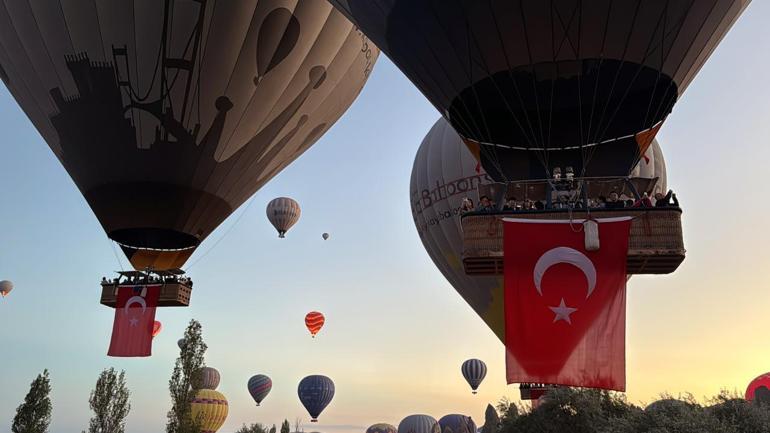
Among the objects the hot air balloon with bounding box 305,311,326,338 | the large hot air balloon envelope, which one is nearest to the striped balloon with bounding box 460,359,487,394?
the hot air balloon with bounding box 305,311,326,338

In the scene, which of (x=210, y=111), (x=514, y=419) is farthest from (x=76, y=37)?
(x=514, y=419)

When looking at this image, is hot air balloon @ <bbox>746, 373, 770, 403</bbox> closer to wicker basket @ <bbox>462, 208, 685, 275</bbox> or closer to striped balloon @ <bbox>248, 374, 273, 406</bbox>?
wicker basket @ <bbox>462, 208, 685, 275</bbox>

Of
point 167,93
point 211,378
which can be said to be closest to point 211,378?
point 211,378

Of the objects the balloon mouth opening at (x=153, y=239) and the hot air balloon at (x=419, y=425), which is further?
the hot air balloon at (x=419, y=425)

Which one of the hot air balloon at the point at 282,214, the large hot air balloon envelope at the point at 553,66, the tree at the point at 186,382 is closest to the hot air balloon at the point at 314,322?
the hot air balloon at the point at 282,214

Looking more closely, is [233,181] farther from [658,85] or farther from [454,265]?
[658,85]

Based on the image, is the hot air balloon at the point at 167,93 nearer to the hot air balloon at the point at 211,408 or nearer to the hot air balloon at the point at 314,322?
the hot air balloon at the point at 314,322
